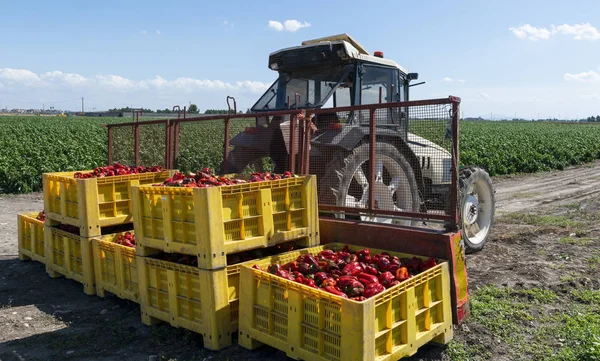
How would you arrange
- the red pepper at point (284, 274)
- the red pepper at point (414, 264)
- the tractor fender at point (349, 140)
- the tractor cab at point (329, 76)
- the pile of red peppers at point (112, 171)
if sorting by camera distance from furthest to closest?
the tractor cab at point (329, 76), the pile of red peppers at point (112, 171), the tractor fender at point (349, 140), the red pepper at point (414, 264), the red pepper at point (284, 274)

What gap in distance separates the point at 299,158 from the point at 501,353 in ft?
9.50

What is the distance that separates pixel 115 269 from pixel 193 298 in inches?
62.1

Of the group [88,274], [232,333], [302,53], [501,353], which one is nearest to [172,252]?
[232,333]

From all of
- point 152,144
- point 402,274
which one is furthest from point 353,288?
point 152,144

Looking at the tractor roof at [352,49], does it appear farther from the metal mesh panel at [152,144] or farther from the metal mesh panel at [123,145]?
the metal mesh panel at [123,145]

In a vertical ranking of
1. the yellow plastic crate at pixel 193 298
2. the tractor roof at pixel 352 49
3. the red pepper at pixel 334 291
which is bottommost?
the yellow plastic crate at pixel 193 298

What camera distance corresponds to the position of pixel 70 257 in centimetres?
646

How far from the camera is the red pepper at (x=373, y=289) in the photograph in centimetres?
389

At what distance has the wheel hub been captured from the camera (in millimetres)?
7742

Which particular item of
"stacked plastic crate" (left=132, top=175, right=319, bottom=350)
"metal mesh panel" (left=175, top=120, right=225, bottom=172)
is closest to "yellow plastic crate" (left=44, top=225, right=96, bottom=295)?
"stacked plastic crate" (left=132, top=175, right=319, bottom=350)

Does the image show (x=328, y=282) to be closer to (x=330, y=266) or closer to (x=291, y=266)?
(x=330, y=266)

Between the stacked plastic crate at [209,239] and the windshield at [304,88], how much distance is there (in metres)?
2.18

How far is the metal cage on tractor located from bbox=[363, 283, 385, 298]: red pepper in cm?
113

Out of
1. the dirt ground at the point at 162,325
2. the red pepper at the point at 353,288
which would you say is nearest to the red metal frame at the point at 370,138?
the dirt ground at the point at 162,325
